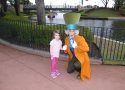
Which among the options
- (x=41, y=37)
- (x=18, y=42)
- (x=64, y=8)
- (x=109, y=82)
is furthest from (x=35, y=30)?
(x=64, y=8)

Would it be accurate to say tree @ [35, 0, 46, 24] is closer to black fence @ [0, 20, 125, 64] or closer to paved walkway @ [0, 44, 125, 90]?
black fence @ [0, 20, 125, 64]

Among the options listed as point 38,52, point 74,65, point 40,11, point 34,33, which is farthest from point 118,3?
point 74,65

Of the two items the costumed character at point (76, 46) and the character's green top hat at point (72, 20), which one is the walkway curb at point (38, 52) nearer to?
the costumed character at point (76, 46)

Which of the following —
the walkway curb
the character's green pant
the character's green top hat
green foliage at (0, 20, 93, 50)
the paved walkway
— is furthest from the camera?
green foliage at (0, 20, 93, 50)

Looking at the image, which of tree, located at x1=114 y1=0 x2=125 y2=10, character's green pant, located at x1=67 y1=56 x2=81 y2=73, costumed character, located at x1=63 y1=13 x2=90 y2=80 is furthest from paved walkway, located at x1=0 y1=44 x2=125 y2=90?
tree, located at x1=114 y1=0 x2=125 y2=10

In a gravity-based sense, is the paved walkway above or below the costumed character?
below

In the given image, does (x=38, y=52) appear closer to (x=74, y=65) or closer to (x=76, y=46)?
(x=74, y=65)

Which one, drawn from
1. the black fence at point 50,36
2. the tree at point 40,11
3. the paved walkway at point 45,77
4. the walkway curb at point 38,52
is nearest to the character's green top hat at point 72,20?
the paved walkway at point 45,77

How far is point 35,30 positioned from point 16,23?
1.33 m

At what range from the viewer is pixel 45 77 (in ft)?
17.8

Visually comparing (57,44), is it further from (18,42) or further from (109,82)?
(18,42)

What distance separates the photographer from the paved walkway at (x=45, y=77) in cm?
491

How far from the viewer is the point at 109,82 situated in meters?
5.23

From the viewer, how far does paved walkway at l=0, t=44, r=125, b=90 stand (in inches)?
193
